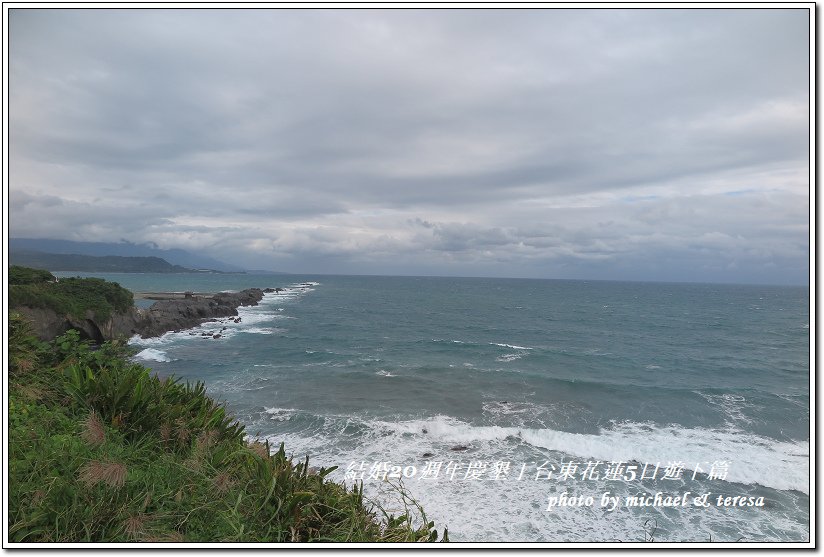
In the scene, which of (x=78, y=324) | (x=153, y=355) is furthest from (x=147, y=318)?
(x=78, y=324)

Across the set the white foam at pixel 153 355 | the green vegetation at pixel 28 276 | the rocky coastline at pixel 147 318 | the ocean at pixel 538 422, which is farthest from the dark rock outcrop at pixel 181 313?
the green vegetation at pixel 28 276

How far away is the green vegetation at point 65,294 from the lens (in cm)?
1368

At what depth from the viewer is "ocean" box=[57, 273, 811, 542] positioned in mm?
8797

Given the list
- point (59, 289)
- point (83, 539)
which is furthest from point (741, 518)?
point (59, 289)

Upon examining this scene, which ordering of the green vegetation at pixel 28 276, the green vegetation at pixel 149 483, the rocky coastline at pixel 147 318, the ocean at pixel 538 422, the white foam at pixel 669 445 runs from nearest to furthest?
the green vegetation at pixel 149 483
the ocean at pixel 538 422
the white foam at pixel 669 445
the green vegetation at pixel 28 276
the rocky coastline at pixel 147 318

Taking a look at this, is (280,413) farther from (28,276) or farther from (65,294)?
(28,276)

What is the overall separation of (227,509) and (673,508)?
32.8ft

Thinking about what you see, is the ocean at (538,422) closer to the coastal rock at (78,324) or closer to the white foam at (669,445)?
the white foam at (669,445)

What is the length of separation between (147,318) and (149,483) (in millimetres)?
28018

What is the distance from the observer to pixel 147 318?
27078 millimetres

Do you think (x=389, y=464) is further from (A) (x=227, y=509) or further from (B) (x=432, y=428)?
(A) (x=227, y=509)

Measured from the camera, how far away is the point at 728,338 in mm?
38875

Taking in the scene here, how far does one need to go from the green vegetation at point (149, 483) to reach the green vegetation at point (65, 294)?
36.0 feet

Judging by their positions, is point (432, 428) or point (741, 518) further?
point (432, 428)
